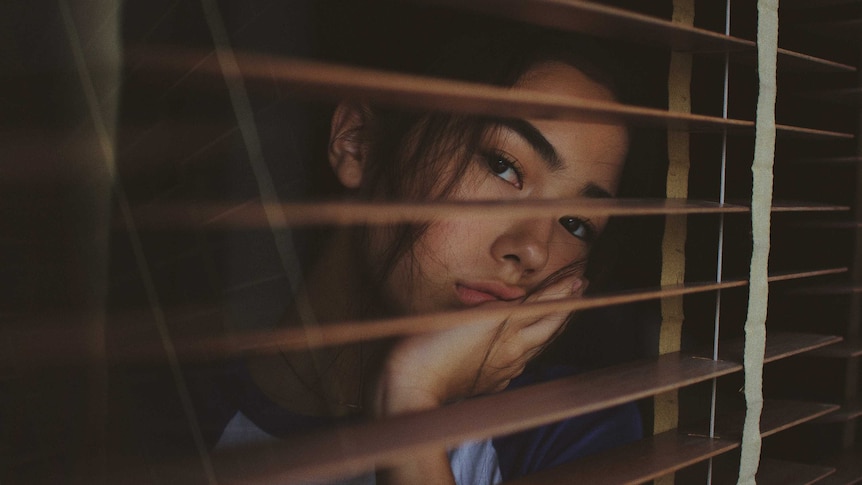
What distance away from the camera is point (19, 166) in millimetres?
880

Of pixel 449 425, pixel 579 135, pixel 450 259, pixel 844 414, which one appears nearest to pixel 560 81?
pixel 579 135

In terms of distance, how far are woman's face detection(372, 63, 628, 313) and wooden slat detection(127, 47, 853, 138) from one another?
4 cm

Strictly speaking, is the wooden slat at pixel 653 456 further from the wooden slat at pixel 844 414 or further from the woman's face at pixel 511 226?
the woman's face at pixel 511 226

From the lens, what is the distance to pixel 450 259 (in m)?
1.12

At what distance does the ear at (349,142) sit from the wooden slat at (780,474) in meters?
0.91

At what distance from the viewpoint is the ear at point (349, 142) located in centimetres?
104

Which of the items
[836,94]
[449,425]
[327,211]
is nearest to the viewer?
[327,211]

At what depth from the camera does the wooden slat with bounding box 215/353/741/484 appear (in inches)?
32.7

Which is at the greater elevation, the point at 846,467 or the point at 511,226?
the point at 511,226

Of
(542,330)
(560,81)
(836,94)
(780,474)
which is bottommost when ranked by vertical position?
(780,474)

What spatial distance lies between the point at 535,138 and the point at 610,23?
0.61 ft

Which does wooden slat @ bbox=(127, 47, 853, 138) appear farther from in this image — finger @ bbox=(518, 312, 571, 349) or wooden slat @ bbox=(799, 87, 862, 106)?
wooden slat @ bbox=(799, 87, 862, 106)

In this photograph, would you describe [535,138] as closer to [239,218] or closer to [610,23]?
[610,23]

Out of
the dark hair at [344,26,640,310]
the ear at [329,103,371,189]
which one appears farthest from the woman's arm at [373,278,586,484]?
the ear at [329,103,371,189]
